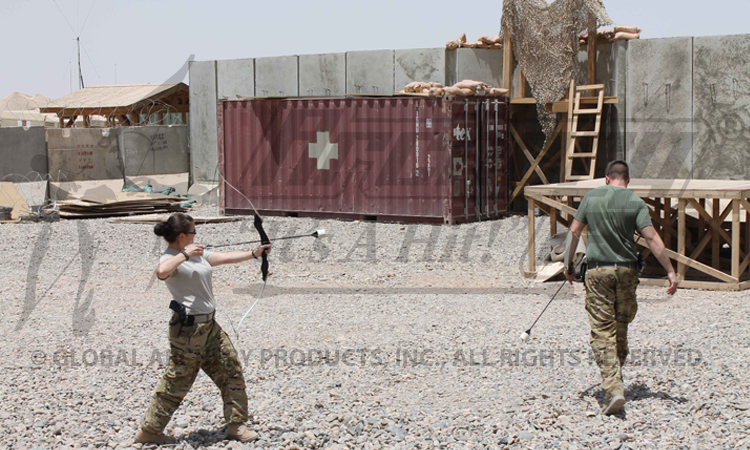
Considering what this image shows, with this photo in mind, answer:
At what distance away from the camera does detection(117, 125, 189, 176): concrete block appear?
78.9ft

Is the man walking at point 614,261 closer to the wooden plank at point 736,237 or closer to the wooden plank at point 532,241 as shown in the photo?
the wooden plank at point 736,237

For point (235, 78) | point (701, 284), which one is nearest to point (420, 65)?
point (235, 78)

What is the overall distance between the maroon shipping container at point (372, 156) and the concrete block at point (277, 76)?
10.4 ft

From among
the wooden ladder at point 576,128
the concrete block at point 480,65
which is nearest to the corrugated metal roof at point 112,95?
the concrete block at point 480,65

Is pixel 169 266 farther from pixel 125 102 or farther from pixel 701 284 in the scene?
pixel 125 102

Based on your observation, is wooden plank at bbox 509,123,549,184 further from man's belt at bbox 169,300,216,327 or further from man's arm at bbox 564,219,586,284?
man's belt at bbox 169,300,216,327

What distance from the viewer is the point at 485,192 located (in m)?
17.5

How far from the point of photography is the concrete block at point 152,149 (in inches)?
947

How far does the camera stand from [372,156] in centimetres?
1723

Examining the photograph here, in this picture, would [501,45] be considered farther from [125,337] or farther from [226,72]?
[125,337]

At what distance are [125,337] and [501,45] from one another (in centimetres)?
1290

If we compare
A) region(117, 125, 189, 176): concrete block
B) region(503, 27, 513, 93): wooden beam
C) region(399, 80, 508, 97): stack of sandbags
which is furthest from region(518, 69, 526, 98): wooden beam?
region(117, 125, 189, 176): concrete block

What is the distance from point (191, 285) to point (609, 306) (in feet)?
9.74

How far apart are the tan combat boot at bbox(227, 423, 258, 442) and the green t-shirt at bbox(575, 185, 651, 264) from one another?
2.74m
